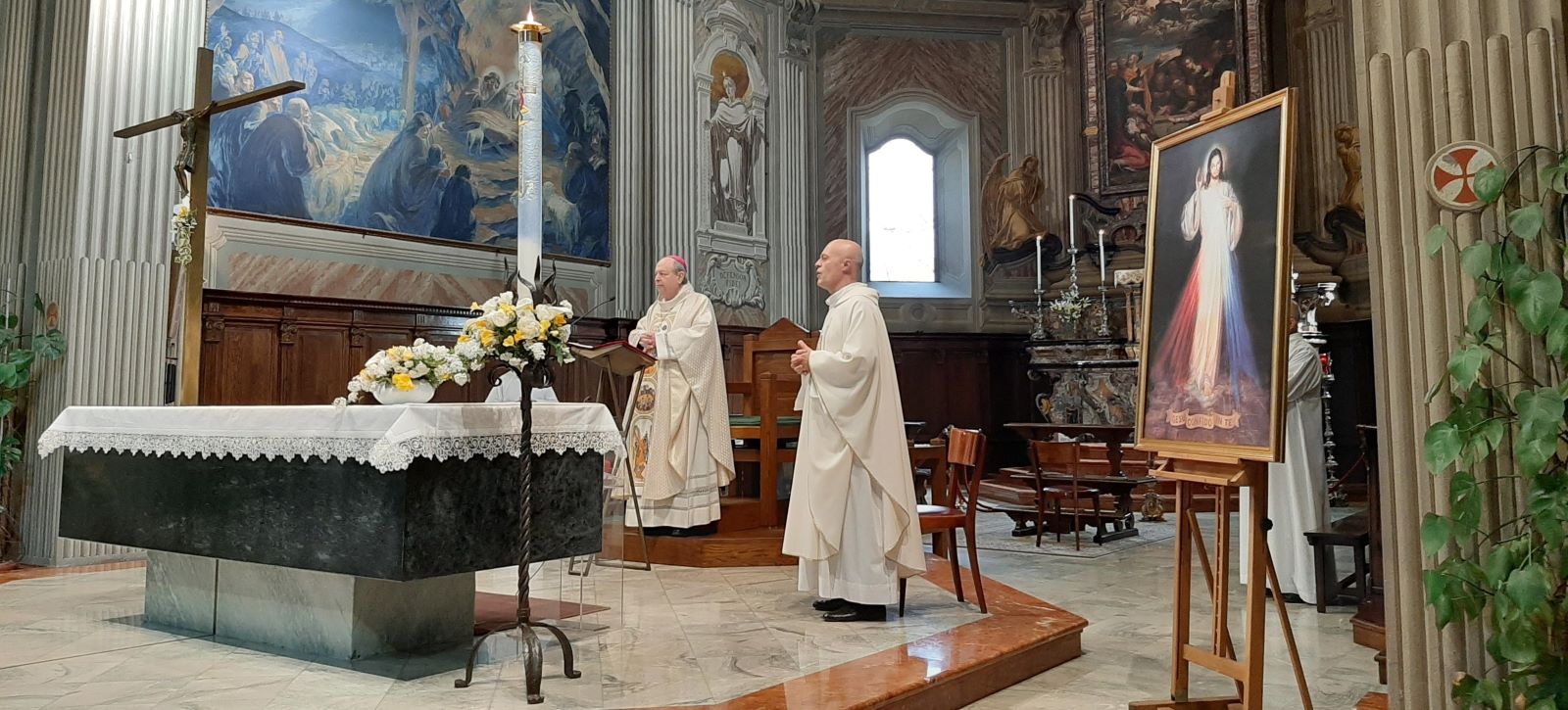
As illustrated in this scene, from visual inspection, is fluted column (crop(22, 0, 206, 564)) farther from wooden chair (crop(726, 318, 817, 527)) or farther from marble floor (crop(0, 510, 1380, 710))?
wooden chair (crop(726, 318, 817, 527))

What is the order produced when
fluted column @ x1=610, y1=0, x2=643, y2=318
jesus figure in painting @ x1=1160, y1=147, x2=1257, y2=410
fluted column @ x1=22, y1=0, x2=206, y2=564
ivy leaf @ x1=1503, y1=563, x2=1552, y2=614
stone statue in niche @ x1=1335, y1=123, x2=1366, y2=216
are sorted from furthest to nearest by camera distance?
stone statue in niche @ x1=1335, y1=123, x2=1366, y2=216, fluted column @ x1=610, y1=0, x2=643, y2=318, fluted column @ x1=22, y1=0, x2=206, y2=564, jesus figure in painting @ x1=1160, y1=147, x2=1257, y2=410, ivy leaf @ x1=1503, y1=563, x2=1552, y2=614

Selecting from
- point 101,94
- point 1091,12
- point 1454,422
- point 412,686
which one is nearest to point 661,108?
point 101,94

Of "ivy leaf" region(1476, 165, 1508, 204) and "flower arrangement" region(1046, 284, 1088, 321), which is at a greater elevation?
"flower arrangement" region(1046, 284, 1088, 321)

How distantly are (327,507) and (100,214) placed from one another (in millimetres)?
4298

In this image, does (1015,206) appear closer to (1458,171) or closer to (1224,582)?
(1224,582)

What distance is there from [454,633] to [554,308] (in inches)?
65.2

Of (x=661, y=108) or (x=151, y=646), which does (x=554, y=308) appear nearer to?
(x=151, y=646)

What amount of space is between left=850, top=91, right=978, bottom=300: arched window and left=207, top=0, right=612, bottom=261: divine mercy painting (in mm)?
4946

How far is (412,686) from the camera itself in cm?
372

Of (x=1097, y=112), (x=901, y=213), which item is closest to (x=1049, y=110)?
(x=1097, y=112)

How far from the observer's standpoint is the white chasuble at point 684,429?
663cm

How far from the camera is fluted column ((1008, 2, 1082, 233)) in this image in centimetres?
1470

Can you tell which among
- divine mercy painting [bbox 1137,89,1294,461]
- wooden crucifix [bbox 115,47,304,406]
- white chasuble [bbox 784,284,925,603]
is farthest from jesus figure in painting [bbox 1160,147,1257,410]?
wooden crucifix [bbox 115,47,304,406]

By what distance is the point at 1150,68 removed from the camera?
555 inches
